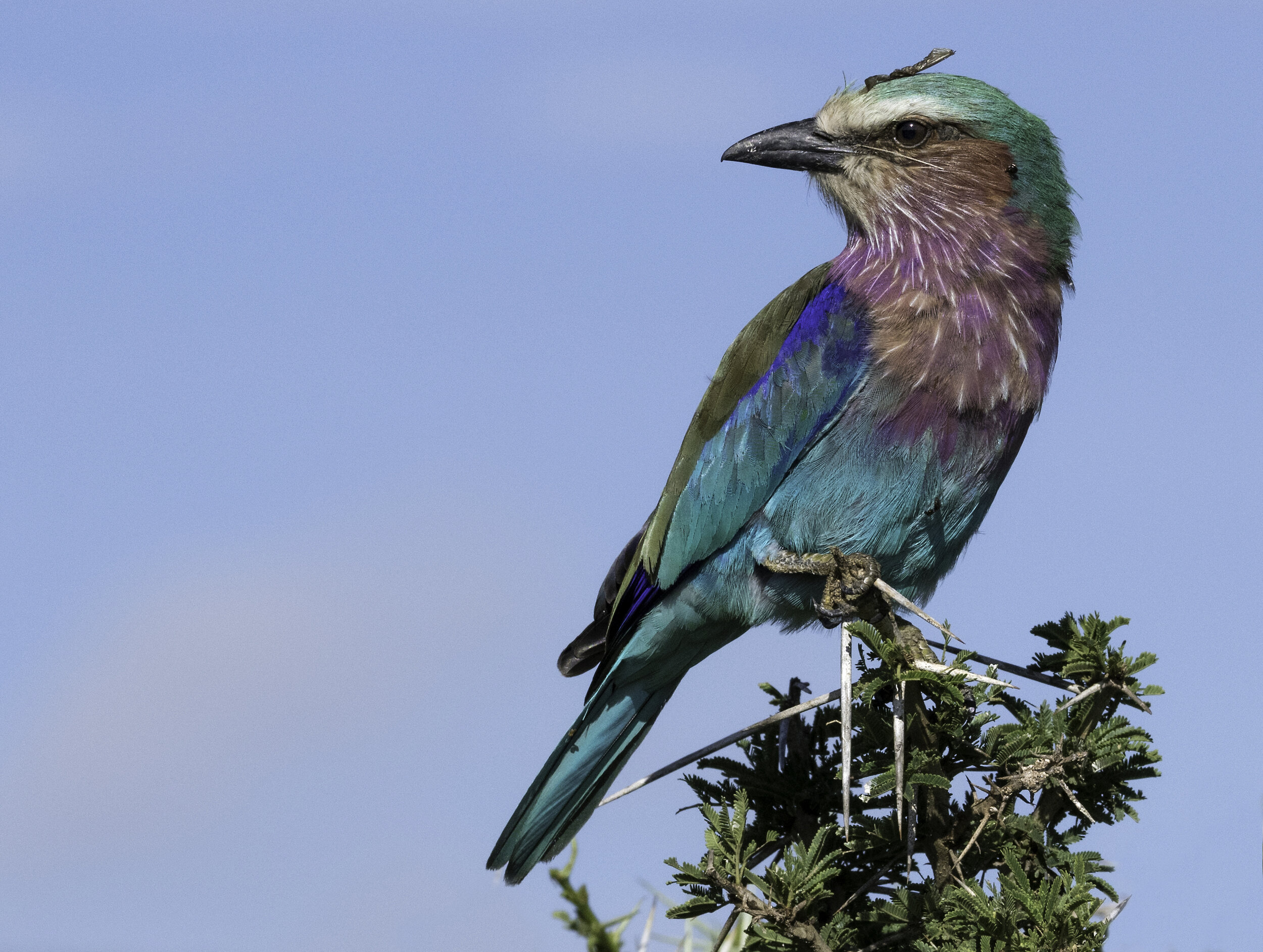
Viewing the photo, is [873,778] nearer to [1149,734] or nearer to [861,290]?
[1149,734]

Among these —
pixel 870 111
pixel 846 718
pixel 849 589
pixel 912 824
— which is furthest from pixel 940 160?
pixel 912 824

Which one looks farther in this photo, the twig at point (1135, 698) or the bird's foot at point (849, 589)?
the bird's foot at point (849, 589)

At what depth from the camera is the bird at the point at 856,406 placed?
4906 millimetres

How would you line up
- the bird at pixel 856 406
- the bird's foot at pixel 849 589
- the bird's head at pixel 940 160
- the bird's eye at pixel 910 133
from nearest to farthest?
the bird's foot at pixel 849 589
the bird at pixel 856 406
the bird's head at pixel 940 160
the bird's eye at pixel 910 133

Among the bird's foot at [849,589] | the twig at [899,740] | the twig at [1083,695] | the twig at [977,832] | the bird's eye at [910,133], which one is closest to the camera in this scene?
the twig at [899,740]

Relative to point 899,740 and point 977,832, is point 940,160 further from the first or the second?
point 977,832

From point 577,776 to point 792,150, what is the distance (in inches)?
111

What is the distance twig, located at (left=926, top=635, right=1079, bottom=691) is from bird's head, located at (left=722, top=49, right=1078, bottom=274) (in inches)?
73.9

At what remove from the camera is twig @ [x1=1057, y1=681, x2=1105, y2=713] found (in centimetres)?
381

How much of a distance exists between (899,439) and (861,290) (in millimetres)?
729

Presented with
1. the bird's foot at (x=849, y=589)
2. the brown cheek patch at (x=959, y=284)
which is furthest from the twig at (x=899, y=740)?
the brown cheek patch at (x=959, y=284)

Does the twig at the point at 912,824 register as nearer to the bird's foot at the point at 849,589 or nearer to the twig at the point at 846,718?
the twig at the point at 846,718

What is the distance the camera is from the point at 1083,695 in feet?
12.5

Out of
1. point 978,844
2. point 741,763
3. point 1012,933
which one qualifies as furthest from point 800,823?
point 1012,933
